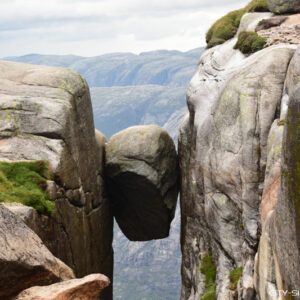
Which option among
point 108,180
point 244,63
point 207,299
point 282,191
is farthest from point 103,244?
point 282,191

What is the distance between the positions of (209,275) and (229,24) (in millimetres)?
20625

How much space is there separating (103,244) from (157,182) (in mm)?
6840

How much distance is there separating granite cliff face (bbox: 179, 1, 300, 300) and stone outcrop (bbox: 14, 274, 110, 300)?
7.08m

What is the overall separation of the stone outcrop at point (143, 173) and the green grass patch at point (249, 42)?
38.8 feet

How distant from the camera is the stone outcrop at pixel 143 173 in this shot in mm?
44656

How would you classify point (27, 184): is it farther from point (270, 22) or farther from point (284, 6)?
point (284, 6)

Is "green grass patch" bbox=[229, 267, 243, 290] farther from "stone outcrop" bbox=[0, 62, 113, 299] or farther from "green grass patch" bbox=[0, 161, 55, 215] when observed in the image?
"green grass patch" bbox=[0, 161, 55, 215]

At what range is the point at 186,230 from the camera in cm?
4212

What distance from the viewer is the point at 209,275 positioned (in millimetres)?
34438

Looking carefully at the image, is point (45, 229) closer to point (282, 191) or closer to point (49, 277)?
point (49, 277)

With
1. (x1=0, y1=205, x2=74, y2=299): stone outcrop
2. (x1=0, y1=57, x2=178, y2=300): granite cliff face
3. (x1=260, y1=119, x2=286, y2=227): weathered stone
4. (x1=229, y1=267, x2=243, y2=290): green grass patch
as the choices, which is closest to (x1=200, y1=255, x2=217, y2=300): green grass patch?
(x1=229, y1=267, x2=243, y2=290): green grass patch

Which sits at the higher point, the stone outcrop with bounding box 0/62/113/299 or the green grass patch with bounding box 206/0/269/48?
the green grass patch with bounding box 206/0/269/48

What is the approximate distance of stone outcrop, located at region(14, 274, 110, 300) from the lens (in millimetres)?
19594

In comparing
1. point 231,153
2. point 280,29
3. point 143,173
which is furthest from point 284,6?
point 143,173
